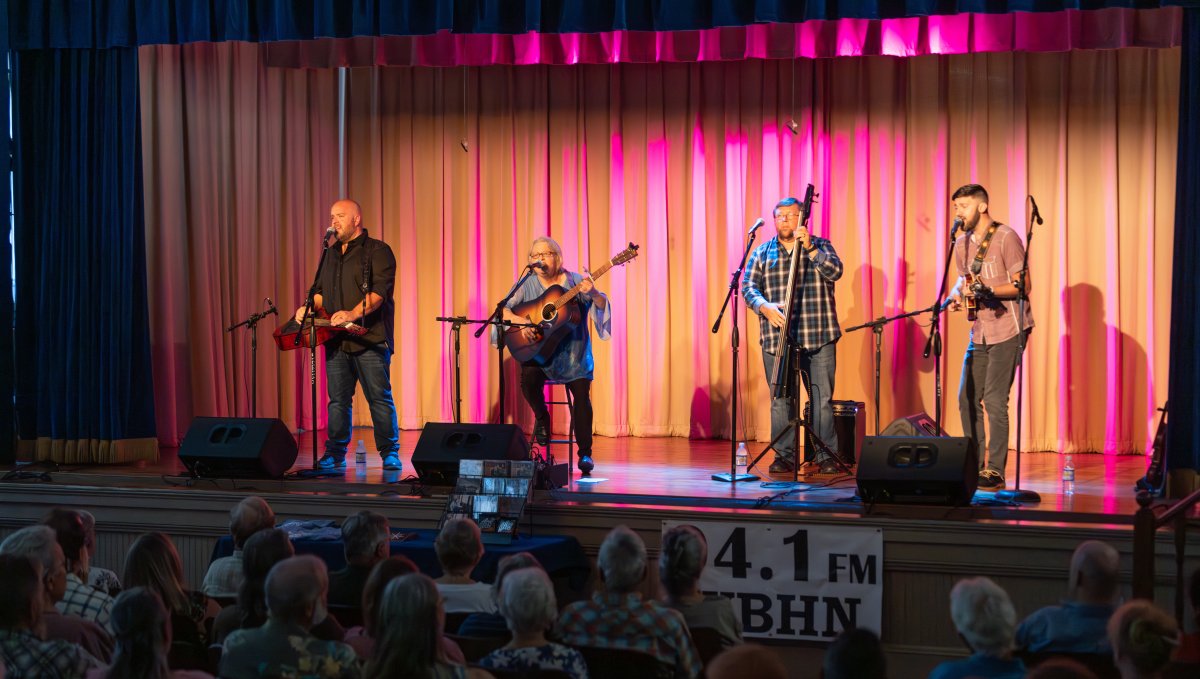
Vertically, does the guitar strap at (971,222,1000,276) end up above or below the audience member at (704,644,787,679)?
above

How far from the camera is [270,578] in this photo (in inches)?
138

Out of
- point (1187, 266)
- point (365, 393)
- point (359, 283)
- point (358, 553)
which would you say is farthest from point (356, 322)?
point (1187, 266)

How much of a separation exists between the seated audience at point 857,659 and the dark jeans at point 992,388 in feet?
12.6

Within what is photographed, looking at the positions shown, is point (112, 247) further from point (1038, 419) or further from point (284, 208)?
point (1038, 419)

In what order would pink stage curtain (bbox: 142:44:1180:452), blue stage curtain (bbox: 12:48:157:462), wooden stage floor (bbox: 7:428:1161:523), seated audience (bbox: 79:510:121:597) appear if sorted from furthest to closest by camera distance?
pink stage curtain (bbox: 142:44:1180:452)
blue stage curtain (bbox: 12:48:157:462)
wooden stage floor (bbox: 7:428:1161:523)
seated audience (bbox: 79:510:121:597)

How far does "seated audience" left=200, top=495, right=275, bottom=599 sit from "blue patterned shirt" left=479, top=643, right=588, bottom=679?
162 centimetres

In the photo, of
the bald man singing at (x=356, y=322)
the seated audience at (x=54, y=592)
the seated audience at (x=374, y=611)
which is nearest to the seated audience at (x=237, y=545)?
the seated audience at (x=54, y=592)

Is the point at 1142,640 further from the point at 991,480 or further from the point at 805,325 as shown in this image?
the point at 805,325

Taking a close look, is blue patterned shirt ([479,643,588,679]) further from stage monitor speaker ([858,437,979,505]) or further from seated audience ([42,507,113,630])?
stage monitor speaker ([858,437,979,505])

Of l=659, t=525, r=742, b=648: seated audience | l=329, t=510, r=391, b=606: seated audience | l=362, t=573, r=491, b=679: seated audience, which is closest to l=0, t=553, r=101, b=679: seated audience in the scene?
l=362, t=573, r=491, b=679: seated audience

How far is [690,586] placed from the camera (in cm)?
415

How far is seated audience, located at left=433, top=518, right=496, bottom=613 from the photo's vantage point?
4.44m

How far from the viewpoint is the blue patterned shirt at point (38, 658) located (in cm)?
332

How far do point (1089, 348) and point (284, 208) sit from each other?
20.0 ft
